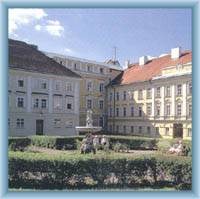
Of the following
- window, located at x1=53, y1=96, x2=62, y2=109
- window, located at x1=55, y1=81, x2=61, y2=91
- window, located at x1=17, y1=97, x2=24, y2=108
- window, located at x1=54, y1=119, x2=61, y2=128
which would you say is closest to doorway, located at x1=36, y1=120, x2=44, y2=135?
window, located at x1=54, y1=119, x2=61, y2=128

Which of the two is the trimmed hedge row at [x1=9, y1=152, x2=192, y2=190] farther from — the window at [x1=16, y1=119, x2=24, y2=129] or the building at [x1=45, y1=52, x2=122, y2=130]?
the building at [x1=45, y1=52, x2=122, y2=130]

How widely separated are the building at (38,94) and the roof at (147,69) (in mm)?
6965

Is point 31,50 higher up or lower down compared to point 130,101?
higher up

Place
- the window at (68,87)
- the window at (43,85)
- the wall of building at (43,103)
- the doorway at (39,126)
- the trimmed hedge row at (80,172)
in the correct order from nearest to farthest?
the trimmed hedge row at (80,172), the wall of building at (43,103), the doorway at (39,126), the window at (43,85), the window at (68,87)

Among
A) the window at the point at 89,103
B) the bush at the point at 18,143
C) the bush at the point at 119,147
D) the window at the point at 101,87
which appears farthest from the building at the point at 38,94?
the bush at the point at 119,147

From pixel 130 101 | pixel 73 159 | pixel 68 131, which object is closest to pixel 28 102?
pixel 68 131

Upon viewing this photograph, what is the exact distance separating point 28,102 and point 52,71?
3722 mm

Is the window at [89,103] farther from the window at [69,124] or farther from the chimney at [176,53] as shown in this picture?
the chimney at [176,53]

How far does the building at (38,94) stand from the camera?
2869cm

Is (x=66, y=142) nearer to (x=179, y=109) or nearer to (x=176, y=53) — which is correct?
(x=179, y=109)

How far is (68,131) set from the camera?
32.2 meters

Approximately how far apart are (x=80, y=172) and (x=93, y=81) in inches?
1204

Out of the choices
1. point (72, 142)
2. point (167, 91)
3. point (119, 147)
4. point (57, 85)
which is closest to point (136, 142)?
point (119, 147)

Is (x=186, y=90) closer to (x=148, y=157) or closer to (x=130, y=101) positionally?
(x=130, y=101)
